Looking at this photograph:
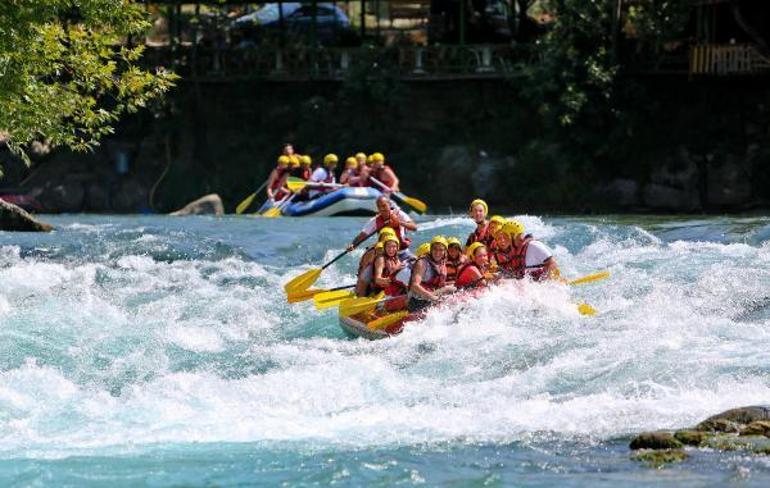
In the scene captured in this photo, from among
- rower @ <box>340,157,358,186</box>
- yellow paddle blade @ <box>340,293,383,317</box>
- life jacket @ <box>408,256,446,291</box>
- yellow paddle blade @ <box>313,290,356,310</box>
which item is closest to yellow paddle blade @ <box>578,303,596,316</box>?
life jacket @ <box>408,256,446,291</box>

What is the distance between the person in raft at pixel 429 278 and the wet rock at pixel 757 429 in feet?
14.6

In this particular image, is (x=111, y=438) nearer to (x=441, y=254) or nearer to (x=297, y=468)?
(x=297, y=468)

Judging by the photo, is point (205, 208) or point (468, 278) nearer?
point (468, 278)

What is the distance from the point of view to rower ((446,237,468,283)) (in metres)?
14.5

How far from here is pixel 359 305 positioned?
14602 millimetres

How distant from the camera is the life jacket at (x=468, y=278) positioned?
14.3m

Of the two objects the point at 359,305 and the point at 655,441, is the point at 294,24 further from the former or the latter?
the point at 655,441

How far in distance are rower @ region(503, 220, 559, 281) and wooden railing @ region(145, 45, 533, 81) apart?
52.5 ft

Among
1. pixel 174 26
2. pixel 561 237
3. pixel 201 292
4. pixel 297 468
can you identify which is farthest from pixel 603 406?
pixel 174 26

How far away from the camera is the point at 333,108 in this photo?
104ft

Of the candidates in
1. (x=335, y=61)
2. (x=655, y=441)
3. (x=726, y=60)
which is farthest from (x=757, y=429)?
(x=335, y=61)

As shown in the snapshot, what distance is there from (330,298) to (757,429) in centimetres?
623

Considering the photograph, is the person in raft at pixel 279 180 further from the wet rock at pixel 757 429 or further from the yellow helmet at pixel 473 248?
the wet rock at pixel 757 429

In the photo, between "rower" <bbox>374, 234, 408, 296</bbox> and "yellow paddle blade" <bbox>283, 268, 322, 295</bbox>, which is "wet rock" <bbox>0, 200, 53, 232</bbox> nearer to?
"yellow paddle blade" <bbox>283, 268, 322, 295</bbox>
